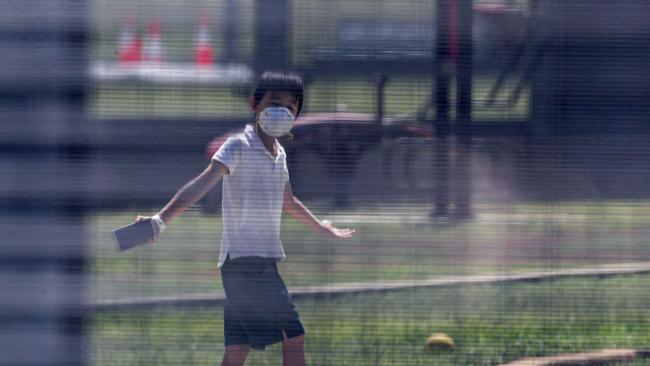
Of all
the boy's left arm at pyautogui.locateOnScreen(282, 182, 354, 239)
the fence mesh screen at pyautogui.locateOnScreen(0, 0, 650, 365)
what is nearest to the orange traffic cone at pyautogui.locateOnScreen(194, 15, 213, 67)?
the fence mesh screen at pyautogui.locateOnScreen(0, 0, 650, 365)

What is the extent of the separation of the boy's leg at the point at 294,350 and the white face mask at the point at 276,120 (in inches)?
18.7

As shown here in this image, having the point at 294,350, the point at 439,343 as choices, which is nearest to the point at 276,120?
the point at 294,350

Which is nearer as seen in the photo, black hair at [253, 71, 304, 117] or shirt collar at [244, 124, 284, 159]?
black hair at [253, 71, 304, 117]

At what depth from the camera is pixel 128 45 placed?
191 centimetres

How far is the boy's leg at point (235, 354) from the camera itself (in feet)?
6.88

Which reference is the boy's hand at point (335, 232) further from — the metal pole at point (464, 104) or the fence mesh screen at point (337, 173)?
the metal pole at point (464, 104)

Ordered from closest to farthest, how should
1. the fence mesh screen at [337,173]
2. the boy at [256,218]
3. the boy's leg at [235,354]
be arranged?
the fence mesh screen at [337,173] < the boy at [256,218] < the boy's leg at [235,354]

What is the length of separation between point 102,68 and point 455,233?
0.84m

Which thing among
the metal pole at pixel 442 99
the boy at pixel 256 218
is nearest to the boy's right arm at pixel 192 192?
the boy at pixel 256 218

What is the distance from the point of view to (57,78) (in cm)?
193

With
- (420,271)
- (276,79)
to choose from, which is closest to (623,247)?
(420,271)

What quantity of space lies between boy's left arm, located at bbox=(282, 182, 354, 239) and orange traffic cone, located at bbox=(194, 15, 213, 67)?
1.08ft

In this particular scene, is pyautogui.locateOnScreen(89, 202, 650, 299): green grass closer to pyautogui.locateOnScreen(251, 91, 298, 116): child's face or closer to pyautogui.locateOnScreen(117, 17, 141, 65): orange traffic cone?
pyautogui.locateOnScreen(251, 91, 298, 116): child's face

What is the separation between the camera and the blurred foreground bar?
1.92 m
